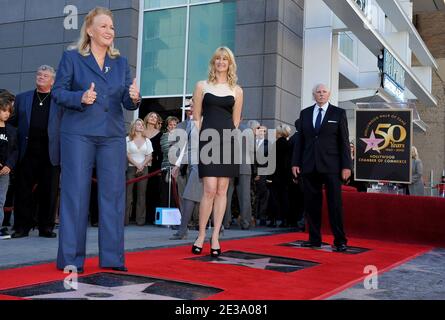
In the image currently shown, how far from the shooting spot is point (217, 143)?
4.68 m

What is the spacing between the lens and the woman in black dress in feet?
15.4

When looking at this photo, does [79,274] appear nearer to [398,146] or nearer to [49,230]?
[49,230]

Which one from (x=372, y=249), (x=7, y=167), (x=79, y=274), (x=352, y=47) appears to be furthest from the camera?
(x=352, y=47)

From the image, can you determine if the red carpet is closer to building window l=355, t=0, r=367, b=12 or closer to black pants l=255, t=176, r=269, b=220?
black pants l=255, t=176, r=269, b=220

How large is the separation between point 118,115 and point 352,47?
500 inches

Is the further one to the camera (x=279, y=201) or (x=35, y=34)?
(x=35, y=34)

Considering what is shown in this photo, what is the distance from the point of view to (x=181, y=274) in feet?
12.3

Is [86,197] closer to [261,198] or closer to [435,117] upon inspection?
[261,198]

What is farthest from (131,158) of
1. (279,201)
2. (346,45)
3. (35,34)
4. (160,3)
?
(346,45)

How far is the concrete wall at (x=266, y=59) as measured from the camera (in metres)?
10.6

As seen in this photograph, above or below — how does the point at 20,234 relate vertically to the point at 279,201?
below

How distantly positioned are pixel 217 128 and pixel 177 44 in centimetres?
782

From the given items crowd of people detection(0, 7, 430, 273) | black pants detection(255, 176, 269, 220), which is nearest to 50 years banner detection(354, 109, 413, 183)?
crowd of people detection(0, 7, 430, 273)
